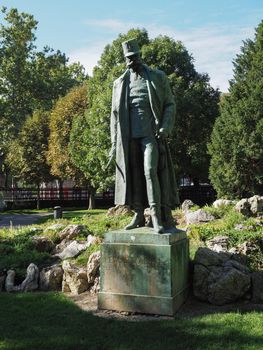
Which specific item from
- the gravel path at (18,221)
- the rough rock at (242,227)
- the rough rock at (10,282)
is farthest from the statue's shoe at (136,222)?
the gravel path at (18,221)

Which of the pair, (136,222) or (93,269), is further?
(93,269)

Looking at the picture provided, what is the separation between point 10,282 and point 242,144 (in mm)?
15626

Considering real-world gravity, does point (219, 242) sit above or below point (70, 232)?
below

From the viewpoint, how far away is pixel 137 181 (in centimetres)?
609

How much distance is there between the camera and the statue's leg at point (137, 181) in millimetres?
6020

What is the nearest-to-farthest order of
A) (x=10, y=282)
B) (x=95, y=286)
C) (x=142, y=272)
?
(x=142, y=272) → (x=95, y=286) → (x=10, y=282)

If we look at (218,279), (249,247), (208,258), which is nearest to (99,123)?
(249,247)

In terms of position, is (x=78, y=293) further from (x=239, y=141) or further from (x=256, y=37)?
(x=256, y=37)

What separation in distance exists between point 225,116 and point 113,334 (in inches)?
713

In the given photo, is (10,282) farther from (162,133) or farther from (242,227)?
(242,227)

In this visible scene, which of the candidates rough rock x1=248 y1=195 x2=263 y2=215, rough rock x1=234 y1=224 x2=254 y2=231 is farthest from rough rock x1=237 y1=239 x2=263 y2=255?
rough rock x1=248 y1=195 x2=263 y2=215

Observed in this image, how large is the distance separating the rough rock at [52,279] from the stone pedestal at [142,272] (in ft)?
4.42

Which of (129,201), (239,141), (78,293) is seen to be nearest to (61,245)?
(78,293)

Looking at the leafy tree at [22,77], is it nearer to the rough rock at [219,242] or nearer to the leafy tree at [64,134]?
the leafy tree at [64,134]
